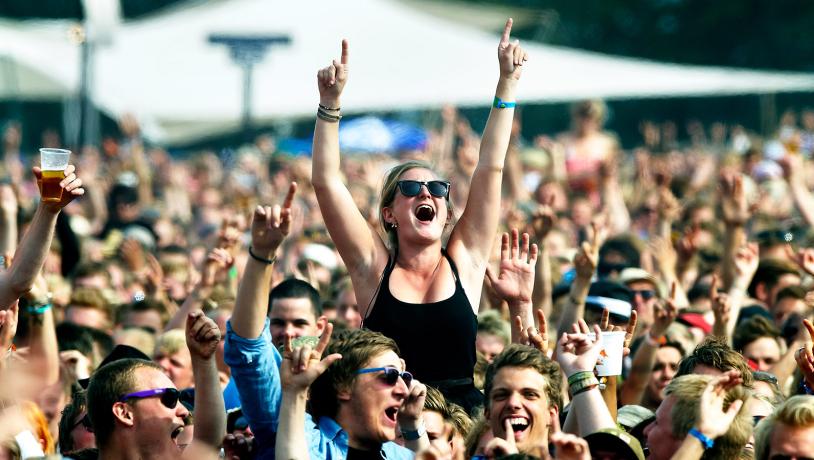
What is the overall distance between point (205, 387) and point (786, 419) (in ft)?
6.35

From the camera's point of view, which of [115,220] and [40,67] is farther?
[40,67]

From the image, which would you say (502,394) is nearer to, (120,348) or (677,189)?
(120,348)

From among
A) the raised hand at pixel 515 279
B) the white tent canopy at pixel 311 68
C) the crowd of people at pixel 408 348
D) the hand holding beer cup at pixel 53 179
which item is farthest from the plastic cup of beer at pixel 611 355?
the white tent canopy at pixel 311 68

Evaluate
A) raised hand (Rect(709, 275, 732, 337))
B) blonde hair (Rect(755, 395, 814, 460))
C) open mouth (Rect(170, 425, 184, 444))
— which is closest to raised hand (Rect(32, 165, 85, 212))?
open mouth (Rect(170, 425, 184, 444))

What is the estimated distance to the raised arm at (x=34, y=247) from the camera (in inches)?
214

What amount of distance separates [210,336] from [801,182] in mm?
6929

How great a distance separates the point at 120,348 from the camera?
6.33 meters

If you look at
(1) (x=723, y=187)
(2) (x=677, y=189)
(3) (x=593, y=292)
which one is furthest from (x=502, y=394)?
(2) (x=677, y=189)

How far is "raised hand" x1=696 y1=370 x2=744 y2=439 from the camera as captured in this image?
15.4ft

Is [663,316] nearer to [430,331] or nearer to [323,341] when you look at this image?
[430,331]

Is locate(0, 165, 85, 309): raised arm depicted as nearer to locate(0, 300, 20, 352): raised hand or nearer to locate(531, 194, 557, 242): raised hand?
locate(0, 300, 20, 352): raised hand

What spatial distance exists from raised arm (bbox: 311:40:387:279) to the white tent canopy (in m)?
15.5

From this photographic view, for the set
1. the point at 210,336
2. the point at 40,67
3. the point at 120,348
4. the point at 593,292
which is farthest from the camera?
the point at 40,67

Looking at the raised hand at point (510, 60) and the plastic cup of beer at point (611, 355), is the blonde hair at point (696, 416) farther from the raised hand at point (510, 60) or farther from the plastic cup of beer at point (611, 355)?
the raised hand at point (510, 60)
